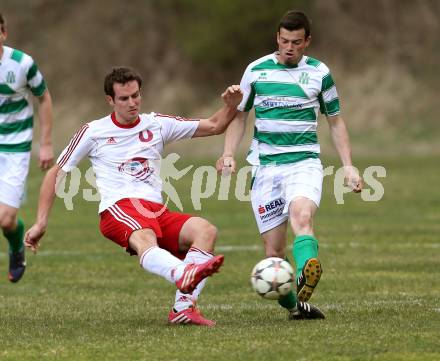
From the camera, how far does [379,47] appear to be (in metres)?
41.5

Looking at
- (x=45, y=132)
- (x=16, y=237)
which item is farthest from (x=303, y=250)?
(x=16, y=237)

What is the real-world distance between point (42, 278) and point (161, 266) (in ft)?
14.7

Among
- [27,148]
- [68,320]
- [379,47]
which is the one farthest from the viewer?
[379,47]

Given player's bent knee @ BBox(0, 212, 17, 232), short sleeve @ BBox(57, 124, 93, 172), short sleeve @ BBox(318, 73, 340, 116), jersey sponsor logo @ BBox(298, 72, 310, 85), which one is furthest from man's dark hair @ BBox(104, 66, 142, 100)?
player's bent knee @ BBox(0, 212, 17, 232)

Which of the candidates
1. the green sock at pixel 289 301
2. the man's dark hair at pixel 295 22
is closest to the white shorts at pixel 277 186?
the green sock at pixel 289 301

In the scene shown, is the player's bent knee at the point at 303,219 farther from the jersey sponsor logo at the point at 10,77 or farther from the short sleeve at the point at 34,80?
the jersey sponsor logo at the point at 10,77

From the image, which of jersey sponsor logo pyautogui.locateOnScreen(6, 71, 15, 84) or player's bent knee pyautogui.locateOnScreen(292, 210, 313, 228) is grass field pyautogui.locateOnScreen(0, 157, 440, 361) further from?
jersey sponsor logo pyautogui.locateOnScreen(6, 71, 15, 84)

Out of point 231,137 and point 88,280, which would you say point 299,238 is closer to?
point 231,137

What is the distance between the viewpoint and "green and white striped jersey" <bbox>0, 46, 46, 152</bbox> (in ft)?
31.9

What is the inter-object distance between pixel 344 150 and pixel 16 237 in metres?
3.54

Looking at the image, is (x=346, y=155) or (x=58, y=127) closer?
(x=346, y=155)

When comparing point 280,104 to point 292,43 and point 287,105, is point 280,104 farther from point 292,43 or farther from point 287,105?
point 292,43

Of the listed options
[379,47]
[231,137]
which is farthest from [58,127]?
[231,137]

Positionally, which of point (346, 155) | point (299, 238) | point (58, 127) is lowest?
point (299, 238)
